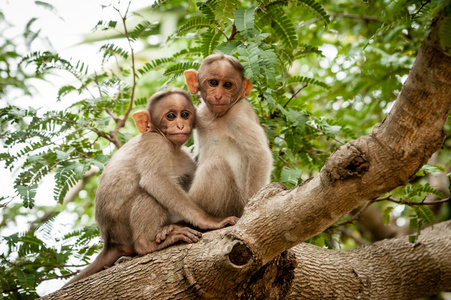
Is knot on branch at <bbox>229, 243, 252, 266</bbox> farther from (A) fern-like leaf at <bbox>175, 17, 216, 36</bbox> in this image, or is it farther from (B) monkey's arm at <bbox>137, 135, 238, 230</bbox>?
(A) fern-like leaf at <bbox>175, 17, 216, 36</bbox>

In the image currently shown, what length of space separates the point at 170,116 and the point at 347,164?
2.86m

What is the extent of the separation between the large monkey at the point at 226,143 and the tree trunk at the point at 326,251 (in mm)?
754

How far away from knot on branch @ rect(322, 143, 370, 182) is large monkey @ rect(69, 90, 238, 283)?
1.75 meters

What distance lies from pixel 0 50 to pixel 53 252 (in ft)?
13.0

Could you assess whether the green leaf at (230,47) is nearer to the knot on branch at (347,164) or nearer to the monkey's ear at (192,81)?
the monkey's ear at (192,81)

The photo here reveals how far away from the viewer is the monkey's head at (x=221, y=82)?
5.40 meters

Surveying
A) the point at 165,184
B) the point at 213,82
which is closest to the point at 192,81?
the point at 213,82

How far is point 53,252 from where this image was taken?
548cm

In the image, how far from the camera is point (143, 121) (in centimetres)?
563

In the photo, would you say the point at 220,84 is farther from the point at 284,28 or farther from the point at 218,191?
the point at 218,191

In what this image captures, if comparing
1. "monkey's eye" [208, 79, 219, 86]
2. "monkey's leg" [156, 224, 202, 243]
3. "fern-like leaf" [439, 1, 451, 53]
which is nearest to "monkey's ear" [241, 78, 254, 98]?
"monkey's eye" [208, 79, 219, 86]

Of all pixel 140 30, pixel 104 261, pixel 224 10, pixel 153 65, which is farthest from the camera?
pixel 153 65

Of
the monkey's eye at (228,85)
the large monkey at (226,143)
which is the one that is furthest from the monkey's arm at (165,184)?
the monkey's eye at (228,85)

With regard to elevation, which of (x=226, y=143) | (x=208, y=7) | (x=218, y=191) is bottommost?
(x=218, y=191)
